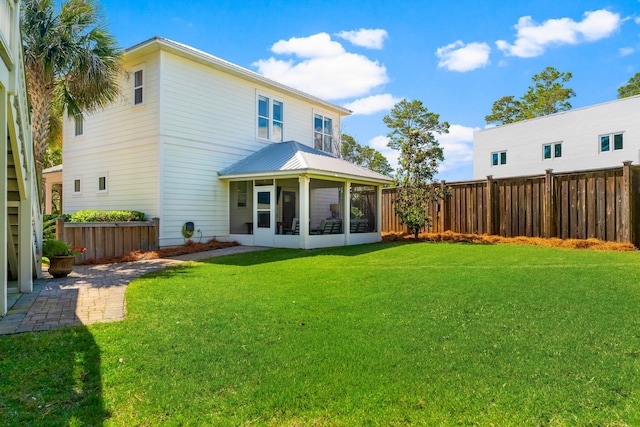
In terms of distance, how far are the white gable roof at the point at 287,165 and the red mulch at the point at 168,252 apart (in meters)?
2.51

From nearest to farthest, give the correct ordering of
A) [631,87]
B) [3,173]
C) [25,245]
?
1. [3,173]
2. [25,245]
3. [631,87]

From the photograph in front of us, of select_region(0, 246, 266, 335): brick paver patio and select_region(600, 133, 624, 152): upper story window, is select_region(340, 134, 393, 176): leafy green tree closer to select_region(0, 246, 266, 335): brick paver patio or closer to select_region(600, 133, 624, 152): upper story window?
select_region(600, 133, 624, 152): upper story window

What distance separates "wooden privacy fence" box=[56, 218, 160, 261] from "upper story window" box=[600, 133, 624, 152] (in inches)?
820

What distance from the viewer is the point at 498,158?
83.0 ft

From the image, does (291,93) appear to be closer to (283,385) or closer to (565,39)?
(565,39)

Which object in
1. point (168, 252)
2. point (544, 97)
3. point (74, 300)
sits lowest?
point (74, 300)

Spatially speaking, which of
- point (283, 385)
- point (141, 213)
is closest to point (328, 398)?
point (283, 385)

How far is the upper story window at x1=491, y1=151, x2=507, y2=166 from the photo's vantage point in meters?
25.0

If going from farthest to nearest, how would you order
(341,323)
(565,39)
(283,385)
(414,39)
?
(565,39) → (414,39) → (341,323) → (283,385)

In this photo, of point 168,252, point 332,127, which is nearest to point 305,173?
point 168,252

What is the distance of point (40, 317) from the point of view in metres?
5.38

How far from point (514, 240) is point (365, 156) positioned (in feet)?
71.9

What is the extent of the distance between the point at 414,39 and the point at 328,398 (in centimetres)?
1228

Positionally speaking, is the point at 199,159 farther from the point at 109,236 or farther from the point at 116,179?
the point at 109,236
